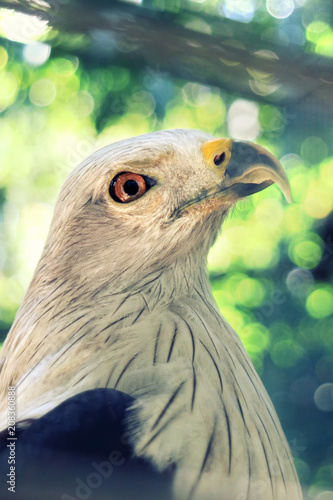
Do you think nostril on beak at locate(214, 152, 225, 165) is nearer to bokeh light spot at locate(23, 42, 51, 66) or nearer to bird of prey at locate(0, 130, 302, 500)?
bird of prey at locate(0, 130, 302, 500)

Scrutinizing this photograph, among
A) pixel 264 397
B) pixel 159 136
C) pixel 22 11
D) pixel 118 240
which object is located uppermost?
pixel 22 11

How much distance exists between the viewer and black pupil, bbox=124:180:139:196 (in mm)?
756

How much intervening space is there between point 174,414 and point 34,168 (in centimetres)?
58

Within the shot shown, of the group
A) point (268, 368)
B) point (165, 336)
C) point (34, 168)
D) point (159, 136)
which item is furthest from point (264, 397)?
point (34, 168)

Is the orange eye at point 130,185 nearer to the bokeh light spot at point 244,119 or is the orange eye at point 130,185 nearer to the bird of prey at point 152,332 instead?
the bird of prey at point 152,332

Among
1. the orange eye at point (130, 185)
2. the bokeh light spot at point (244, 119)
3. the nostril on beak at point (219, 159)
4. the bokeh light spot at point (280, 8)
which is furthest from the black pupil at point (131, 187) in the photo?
the bokeh light spot at point (280, 8)

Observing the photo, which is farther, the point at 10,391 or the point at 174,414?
the point at 10,391

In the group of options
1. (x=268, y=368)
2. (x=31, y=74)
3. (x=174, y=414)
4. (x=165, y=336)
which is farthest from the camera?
(x=268, y=368)

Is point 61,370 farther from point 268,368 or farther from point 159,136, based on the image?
point 268,368

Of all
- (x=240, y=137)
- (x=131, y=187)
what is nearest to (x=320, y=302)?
(x=240, y=137)

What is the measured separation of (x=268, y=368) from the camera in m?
1.05

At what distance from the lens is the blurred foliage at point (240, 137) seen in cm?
88

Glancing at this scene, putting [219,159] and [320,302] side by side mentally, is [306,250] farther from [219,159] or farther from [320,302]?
[219,159]

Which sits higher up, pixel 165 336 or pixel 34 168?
pixel 34 168
